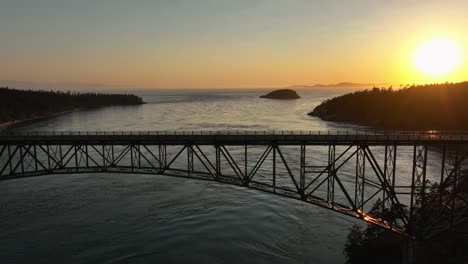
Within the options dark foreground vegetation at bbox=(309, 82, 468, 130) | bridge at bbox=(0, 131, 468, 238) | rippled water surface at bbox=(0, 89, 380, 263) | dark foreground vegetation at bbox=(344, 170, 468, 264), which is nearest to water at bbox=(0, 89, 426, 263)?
rippled water surface at bbox=(0, 89, 380, 263)

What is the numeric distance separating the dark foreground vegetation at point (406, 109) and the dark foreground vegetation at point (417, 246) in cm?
8967

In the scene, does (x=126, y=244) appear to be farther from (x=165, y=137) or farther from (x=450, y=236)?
(x=450, y=236)

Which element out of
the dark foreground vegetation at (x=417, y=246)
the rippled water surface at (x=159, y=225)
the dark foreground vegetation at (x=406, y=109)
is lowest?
the rippled water surface at (x=159, y=225)

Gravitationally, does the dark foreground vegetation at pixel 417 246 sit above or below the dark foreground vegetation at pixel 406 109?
below

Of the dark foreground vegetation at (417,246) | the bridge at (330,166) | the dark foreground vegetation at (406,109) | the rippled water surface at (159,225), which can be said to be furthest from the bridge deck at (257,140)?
the dark foreground vegetation at (406,109)

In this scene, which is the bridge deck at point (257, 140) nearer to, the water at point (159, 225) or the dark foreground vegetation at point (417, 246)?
the dark foreground vegetation at point (417, 246)

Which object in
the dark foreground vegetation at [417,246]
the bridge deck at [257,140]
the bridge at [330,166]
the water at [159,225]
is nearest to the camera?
the dark foreground vegetation at [417,246]

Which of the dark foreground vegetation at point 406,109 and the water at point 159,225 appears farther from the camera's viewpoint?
the dark foreground vegetation at point 406,109

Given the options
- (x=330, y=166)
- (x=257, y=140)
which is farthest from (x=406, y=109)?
(x=257, y=140)

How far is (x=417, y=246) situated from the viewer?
32.0 metres

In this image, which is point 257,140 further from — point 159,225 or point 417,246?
point 159,225

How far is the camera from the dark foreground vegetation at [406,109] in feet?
413

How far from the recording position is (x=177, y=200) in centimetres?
5353

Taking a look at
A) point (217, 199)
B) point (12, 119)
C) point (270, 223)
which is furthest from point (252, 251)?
point (12, 119)
